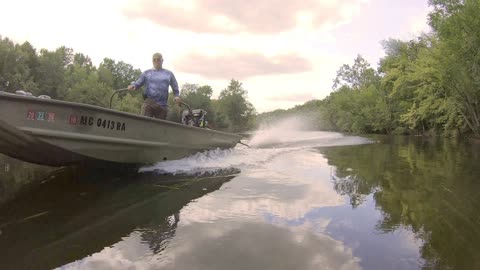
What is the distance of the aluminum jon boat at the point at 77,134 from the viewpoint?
16.6 ft

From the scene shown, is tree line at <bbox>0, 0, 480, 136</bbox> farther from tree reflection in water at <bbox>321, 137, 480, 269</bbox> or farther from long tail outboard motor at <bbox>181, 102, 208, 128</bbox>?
tree reflection in water at <bbox>321, 137, 480, 269</bbox>

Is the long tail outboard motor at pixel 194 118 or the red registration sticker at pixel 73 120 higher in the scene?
the long tail outboard motor at pixel 194 118

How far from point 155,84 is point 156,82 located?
0.05 meters

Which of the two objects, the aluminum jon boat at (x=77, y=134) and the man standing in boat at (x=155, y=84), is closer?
the aluminum jon boat at (x=77, y=134)

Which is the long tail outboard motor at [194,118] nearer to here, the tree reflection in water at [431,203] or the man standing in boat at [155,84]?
the man standing in boat at [155,84]

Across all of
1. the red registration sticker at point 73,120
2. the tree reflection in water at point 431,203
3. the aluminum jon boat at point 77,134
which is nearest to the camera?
the tree reflection in water at point 431,203

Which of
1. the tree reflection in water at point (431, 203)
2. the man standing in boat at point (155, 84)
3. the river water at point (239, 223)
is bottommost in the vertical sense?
Result: the river water at point (239, 223)

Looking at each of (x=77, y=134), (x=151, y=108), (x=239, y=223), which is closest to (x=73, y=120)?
(x=77, y=134)

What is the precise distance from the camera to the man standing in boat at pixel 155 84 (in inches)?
309

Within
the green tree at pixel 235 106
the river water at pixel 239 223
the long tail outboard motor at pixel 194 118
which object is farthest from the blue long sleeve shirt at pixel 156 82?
the green tree at pixel 235 106

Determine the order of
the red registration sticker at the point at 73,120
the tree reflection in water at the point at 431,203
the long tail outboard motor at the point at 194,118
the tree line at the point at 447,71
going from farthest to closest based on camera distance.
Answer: the tree line at the point at 447,71
the long tail outboard motor at the point at 194,118
the red registration sticker at the point at 73,120
the tree reflection in water at the point at 431,203

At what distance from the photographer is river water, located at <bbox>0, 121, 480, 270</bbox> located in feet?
10.0

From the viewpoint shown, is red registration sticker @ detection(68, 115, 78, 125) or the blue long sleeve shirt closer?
red registration sticker @ detection(68, 115, 78, 125)

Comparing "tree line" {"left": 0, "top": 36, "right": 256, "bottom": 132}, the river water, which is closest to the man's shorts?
the river water
